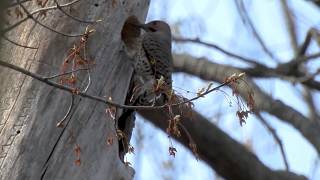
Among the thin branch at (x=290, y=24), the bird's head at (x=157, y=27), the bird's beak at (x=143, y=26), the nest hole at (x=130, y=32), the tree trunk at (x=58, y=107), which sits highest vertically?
the thin branch at (x=290, y=24)

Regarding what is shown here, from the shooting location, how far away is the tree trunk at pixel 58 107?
13.6 ft

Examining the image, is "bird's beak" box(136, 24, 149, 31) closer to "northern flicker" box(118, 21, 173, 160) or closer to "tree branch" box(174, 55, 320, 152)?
"northern flicker" box(118, 21, 173, 160)

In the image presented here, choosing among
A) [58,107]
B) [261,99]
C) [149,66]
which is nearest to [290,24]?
[261,99]

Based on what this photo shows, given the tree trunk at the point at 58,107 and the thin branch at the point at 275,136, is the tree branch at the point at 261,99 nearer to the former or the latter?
the thin branch at the point at 275,136

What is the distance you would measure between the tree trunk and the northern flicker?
27 cm

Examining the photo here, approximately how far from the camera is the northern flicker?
17.0 feet

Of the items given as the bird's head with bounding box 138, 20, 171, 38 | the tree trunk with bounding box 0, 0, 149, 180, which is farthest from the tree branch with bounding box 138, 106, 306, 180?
the tree trunk with bounding box 0, 0, 149, 180

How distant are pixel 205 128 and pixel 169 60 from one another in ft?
4.21

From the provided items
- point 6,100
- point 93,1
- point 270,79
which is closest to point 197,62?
point 270,79

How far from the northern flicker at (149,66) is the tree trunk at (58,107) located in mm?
273

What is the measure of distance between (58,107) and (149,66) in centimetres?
147

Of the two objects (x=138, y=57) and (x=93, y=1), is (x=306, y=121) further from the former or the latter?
(x=93, y=1)

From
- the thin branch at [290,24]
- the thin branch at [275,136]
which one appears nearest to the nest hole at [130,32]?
the thin branch at [275,136]

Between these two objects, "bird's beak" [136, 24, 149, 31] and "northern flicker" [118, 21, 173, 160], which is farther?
"bird's beak" [136, 24, 149, 31]
